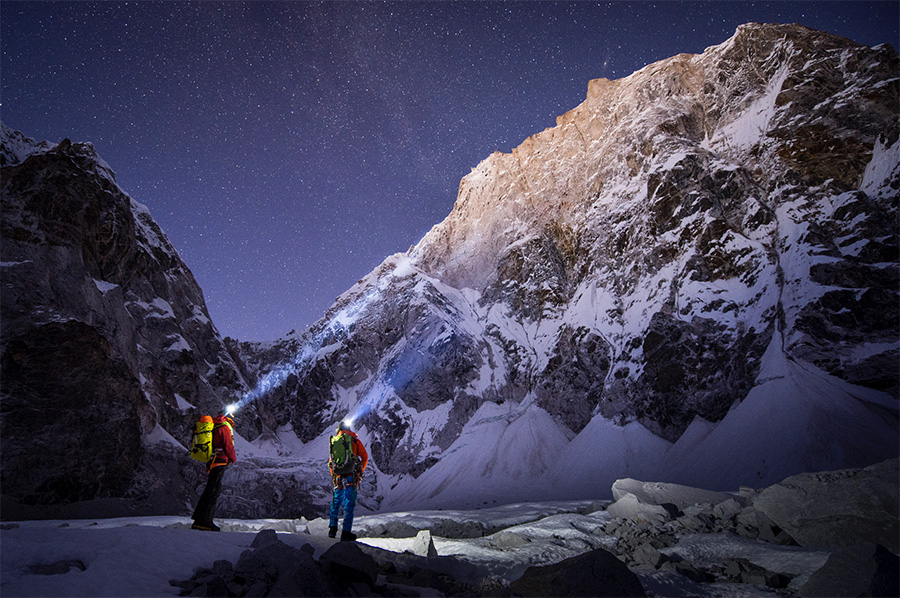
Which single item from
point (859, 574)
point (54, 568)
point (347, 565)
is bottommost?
point (347, 565)

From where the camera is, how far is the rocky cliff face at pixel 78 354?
113 feet

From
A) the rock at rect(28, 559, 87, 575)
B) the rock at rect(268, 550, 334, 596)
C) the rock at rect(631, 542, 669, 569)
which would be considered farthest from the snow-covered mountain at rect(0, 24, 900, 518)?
the rock at rect(268, 550, 334, 596)

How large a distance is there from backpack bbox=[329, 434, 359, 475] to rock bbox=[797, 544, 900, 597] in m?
8.61

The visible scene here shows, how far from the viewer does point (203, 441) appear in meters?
9.20

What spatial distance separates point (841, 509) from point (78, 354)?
54086mm

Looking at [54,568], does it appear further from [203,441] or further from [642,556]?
[642,556]

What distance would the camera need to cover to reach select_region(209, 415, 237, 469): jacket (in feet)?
30.7

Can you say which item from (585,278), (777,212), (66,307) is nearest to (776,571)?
(66,307)

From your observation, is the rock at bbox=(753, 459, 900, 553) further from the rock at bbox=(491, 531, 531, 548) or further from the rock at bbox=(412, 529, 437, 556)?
the rock at bbox=(412, 529, 437, 556)

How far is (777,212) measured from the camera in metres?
53.5

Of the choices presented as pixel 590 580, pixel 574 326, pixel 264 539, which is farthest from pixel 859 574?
pixel 574 326

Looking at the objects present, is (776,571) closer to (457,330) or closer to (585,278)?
(585,278)

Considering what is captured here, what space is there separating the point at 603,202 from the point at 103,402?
80.6 m

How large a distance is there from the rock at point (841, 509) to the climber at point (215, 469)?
42.5ft
